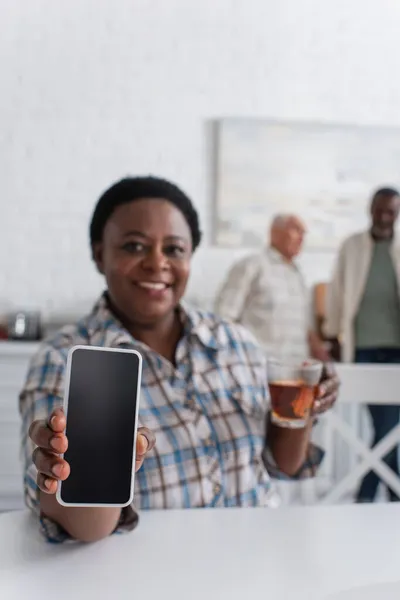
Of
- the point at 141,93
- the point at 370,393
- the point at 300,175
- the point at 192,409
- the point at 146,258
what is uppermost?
the point at 141,93

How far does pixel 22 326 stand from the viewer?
271cm

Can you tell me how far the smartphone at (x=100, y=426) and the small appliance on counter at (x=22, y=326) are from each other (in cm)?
213

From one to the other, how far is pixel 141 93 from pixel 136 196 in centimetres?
208

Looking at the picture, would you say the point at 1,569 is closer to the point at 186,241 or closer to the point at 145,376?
the point at 145,376

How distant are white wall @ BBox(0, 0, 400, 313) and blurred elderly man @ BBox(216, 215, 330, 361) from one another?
16.1 inches

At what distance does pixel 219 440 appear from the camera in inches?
38.3

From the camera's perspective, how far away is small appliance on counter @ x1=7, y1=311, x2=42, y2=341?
8.85 ft

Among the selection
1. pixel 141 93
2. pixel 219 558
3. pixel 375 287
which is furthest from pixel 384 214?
pixel 219 558

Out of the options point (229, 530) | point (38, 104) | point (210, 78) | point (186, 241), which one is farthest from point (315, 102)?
point (229, 530)

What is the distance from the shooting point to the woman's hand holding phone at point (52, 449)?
2.02 ft

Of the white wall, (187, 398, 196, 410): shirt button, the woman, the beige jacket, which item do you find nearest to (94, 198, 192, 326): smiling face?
the woman

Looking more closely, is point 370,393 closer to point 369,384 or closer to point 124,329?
point 369,384

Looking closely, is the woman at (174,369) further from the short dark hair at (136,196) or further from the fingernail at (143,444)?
the fingernail at (143,444)

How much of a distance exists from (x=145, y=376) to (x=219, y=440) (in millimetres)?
126
